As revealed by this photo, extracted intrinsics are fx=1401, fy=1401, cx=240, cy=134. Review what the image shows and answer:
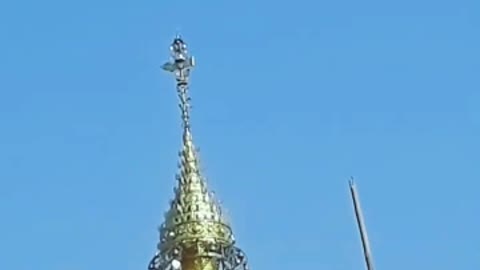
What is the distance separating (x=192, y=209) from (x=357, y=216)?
12.2 metres

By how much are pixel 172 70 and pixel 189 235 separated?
2932 mm

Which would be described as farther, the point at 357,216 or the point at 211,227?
the point at 211,227

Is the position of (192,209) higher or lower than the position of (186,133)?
lower

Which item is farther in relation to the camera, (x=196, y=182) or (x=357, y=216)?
(x=196, y=182)

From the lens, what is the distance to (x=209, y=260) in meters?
20.5

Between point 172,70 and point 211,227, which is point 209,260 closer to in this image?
point 211,227

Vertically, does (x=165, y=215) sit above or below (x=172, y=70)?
below

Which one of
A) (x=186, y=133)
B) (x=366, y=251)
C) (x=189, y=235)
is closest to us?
(x=366, y=251)

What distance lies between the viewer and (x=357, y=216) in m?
8.68

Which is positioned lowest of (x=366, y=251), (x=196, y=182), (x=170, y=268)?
(x=366, y=251)

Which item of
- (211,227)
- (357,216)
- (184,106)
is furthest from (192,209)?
(357,216)

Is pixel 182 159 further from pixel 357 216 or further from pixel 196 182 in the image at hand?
pixel 357 216

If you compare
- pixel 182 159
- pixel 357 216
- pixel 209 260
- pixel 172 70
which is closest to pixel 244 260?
pixel 209 260

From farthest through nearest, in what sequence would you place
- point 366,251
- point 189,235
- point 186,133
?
point 186,133, point 189,235, point 366,251
